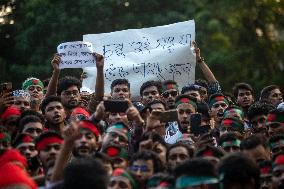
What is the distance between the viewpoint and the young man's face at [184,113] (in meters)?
9.86

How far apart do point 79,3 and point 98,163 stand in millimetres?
10496

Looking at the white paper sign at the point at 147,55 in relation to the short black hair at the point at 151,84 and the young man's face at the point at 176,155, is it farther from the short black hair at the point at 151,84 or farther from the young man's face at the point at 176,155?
the young man's face at the point at 176,155

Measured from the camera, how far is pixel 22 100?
1049 centimetres

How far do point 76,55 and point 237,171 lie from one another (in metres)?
4.94

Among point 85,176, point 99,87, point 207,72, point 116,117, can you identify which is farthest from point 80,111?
point 85,176

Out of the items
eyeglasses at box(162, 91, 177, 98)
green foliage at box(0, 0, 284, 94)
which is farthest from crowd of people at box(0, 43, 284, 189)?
green foliage at box(0, 0, 284, 94)

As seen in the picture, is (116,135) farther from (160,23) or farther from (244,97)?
(160,23)

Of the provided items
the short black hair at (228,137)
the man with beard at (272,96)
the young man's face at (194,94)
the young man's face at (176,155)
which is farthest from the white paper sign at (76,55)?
the young man's face at (176,155)

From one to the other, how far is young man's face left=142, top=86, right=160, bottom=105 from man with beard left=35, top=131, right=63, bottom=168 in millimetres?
2333

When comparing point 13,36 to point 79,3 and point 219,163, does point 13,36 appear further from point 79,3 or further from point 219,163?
point 219,163

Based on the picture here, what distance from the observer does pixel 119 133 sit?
879cm

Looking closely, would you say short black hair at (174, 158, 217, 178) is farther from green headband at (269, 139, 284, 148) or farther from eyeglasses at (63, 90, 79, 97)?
eyeglasses at (63, 90, 79, 97)

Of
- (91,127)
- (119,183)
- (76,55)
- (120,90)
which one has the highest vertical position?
(76,55)

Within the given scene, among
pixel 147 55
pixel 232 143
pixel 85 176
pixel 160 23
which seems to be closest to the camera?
pixel 85 176
